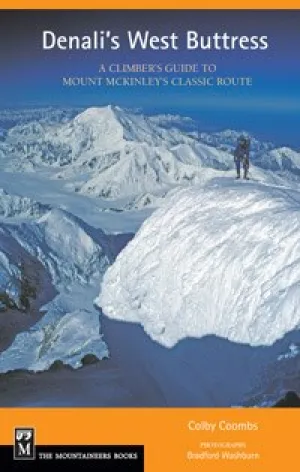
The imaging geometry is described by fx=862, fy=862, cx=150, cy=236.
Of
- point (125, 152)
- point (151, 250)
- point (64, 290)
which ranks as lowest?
point (64, 290)

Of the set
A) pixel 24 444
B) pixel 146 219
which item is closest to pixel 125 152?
pixel 146 219

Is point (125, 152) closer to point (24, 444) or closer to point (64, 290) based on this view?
point (64, 290)

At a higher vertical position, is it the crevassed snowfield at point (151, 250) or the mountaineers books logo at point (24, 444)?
the crevassed snowfield at point (151, 250)

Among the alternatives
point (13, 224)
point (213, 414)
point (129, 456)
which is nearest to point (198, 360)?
point (213, 414)

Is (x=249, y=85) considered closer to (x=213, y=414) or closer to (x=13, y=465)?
(x=213, y=414)

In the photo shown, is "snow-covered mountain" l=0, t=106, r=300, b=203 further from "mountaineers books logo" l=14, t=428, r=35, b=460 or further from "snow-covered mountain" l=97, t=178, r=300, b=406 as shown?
"mountaineers books logo" l=14, t=428, r=35, b=460

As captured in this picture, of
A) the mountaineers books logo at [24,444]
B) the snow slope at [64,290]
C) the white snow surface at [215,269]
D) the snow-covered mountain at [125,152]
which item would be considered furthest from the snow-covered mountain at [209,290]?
the mountaineers books logo at [24,444]

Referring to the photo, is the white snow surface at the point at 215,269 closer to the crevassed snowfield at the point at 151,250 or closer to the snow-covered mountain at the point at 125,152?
the crevassed snowfield at the point at 151,250

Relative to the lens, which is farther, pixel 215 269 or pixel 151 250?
pixel 151 250
